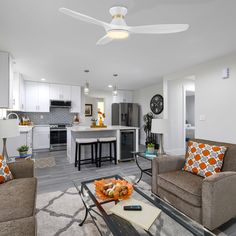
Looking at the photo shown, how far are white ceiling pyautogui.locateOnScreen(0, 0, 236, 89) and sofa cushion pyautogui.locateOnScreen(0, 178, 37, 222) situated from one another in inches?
79.3

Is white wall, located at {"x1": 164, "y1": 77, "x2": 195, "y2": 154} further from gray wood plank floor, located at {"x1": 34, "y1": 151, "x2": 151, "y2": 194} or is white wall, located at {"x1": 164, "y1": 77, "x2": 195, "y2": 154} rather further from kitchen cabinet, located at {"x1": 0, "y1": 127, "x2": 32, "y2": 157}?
kitchen cabinet, located at {"x1": 0, "y1": 127, "x2": 32, "y2": 157}

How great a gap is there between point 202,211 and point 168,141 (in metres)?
3.44

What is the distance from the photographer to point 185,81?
17.0 ft

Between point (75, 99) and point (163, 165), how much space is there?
4.78 metres

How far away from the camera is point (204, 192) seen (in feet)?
5.18

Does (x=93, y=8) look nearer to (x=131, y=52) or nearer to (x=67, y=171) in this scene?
(x=131, y=52)

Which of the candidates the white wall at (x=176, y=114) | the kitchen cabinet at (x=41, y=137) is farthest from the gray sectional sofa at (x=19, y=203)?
the white wall at (x=176, y=114)

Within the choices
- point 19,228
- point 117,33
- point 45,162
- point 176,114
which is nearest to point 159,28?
point 117,33

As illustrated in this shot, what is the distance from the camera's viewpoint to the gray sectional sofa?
3.28 feet

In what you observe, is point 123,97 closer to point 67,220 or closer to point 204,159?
point 204,159

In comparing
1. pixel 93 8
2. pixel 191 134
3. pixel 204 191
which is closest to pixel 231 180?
pixel 204 191

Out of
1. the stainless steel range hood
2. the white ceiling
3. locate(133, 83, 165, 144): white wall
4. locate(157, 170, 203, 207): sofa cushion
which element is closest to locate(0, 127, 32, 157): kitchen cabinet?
the white ceiling

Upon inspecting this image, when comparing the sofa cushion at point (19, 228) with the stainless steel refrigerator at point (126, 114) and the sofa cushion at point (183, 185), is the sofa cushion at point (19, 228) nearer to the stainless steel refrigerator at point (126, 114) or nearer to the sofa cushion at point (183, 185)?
the sofa cushion at point (183, 185)

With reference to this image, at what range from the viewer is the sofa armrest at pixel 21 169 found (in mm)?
1994
